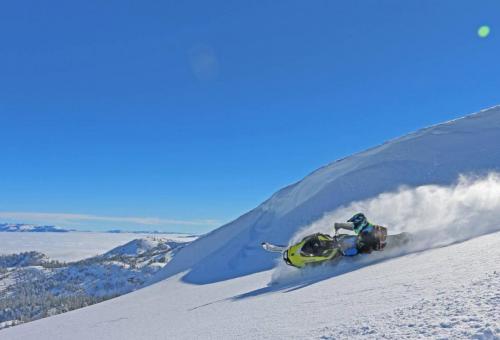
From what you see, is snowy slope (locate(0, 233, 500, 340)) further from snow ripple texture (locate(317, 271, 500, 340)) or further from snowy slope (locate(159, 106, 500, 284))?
snowy slope (locate(159, 106, 500, 284))

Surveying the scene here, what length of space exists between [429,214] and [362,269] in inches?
259

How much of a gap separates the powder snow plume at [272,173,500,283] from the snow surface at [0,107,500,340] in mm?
77

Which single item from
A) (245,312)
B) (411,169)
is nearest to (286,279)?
(245,312)

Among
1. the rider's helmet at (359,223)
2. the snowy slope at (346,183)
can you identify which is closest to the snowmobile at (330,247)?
the rider's helmet at (359,223)

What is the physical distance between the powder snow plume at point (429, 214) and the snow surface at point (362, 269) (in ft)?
0.25

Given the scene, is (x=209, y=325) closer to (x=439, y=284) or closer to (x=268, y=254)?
(x=439, y=284)

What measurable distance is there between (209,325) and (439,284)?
4.69 m

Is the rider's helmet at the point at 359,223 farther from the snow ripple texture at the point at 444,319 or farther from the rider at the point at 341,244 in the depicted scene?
the snow ripple texture at the point at 444,319

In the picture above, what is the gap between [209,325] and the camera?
8.35m

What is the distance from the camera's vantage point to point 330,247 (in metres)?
14.3

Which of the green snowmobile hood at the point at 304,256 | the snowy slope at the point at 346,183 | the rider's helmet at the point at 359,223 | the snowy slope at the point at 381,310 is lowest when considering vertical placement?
the snowy slope at the point at 381,310

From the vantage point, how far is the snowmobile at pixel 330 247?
522 inches

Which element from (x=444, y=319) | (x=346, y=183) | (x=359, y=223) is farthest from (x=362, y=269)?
(x=346, y=183)

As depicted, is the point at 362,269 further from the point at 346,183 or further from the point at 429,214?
the point at 346,183
